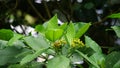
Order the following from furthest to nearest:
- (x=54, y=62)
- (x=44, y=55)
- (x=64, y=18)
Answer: (x=64, y=18)
(x=44, y=55)
(x=54, y=62)

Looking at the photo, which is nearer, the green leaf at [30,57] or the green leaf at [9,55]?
the green leaf at [30,57]

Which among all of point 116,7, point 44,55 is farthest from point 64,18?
point 44,55

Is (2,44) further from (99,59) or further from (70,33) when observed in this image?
(99,59)

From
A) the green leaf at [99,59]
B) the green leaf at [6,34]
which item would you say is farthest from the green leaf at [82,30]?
the green leaf at [6,34]

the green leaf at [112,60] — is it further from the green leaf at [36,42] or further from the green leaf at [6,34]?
the green leaf at [6,34]

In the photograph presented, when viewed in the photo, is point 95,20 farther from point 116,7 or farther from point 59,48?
point 59,48
